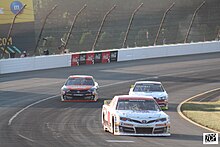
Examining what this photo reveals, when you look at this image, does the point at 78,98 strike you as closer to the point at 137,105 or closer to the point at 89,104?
the point at 89,104

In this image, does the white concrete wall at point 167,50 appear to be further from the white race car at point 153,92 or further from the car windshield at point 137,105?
the car windshield at point 137,105

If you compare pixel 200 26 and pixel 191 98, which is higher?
pixel 200 26

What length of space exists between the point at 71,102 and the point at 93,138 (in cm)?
1113

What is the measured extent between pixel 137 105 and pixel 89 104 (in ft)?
29.3

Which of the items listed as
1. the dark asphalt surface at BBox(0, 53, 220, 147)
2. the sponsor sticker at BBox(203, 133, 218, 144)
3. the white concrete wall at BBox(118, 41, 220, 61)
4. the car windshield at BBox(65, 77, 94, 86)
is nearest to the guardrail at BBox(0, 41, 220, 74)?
the white concrete wall at BBox(118, 41, 220, 61)

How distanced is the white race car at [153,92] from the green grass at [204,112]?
88cm

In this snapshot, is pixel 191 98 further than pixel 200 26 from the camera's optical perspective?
No

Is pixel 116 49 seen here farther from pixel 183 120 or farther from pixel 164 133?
pixel 164 133

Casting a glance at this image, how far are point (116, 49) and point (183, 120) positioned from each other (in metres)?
27.7

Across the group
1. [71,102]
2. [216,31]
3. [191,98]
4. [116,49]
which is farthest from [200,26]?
[71,102]

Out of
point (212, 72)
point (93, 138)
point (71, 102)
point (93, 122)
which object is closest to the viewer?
point (93, 138)

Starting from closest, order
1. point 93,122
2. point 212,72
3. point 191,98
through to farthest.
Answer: point 93,122 < point 191,98 < point 212,72

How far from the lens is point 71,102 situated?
2731 centimetres

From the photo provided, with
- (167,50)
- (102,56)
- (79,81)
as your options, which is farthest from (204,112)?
(167,50)
